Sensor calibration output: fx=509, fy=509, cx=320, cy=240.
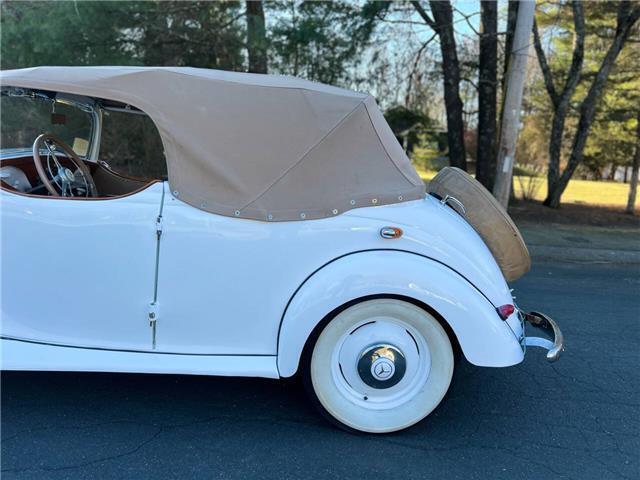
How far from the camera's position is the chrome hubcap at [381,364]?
2.67 m

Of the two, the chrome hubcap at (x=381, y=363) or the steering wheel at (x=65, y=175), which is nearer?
the chrome hubcap at (x=381, y=363)

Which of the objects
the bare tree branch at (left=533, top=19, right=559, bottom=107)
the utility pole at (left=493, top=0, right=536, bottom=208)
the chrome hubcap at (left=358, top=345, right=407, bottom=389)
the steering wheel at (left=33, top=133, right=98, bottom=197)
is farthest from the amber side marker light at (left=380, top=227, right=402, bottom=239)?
the bare tree branch at (left=533, top=19, right=559, bottom=107)

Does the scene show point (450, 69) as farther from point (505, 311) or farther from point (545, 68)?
point (505, 311)

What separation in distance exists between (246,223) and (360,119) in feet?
2.75

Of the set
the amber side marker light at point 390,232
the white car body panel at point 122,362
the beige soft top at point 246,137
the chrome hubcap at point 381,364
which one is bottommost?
the white car body panel at point 122,362

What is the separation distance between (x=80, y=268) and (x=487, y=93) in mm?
9827

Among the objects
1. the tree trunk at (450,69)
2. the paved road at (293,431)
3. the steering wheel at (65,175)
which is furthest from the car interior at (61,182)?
the tree trunk at (450,69)

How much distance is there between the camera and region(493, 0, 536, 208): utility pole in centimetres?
748

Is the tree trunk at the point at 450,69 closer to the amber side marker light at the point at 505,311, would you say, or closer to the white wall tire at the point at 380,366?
the amber side marker light at the point at 505,311

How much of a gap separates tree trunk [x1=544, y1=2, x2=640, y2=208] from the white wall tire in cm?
1070

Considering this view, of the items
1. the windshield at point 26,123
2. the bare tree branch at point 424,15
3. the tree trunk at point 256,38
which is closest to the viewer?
the tree trunk at point 256,38

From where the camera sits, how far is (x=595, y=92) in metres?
11.3

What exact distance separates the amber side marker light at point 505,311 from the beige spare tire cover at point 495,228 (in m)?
0.40

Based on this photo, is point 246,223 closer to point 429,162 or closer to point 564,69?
point 564,69
